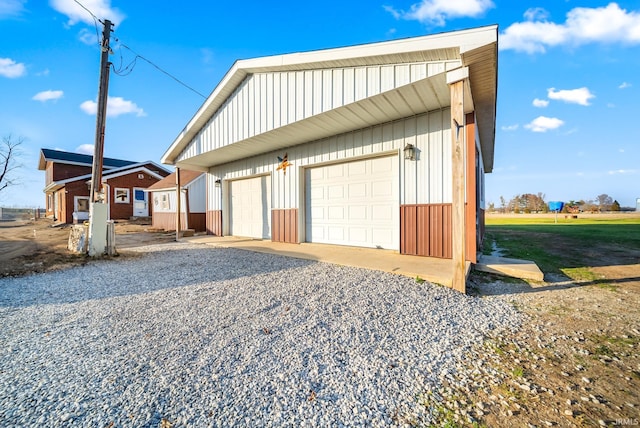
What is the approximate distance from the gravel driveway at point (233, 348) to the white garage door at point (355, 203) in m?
2.09

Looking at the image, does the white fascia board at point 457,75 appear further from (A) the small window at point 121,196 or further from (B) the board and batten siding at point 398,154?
(A) the small window at point 121,196

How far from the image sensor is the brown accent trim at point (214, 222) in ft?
31.5

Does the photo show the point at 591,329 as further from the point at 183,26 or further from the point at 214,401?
the point at 183,26

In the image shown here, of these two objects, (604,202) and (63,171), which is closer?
(63,171)

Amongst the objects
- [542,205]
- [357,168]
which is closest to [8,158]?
[357,168]

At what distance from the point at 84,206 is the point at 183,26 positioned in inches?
676

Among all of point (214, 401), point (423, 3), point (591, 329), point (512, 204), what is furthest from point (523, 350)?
point (512, 204)

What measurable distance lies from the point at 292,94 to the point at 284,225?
11.8 ft

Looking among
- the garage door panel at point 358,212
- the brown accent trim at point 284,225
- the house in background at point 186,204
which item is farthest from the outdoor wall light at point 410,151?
the house in background at point 186,204

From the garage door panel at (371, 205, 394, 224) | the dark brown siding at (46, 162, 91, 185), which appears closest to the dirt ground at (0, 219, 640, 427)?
the garage door panel at (371, 205, 394, 224)

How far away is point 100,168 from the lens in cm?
614

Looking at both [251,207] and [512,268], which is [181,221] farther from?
[512,268]

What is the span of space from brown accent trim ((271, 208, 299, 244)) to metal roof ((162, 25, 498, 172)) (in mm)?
1933

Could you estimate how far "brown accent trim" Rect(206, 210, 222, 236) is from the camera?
961 cm
